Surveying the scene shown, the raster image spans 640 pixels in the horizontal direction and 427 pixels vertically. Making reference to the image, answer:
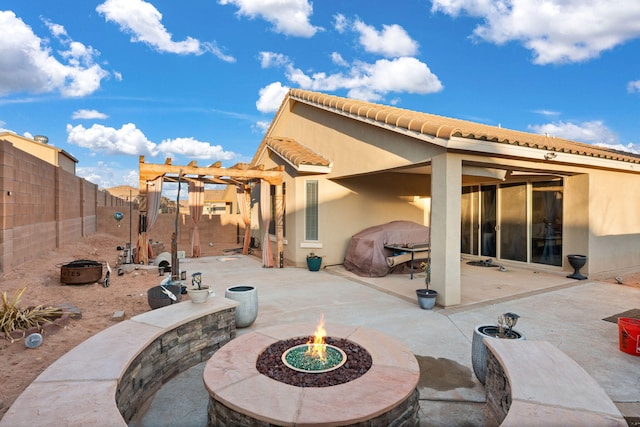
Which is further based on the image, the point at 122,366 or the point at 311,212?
the point at 311,212

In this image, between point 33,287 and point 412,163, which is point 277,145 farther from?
point 33,287

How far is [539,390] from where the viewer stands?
2617mm

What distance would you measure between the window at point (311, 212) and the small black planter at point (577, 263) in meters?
6.95

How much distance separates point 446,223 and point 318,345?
3.91m

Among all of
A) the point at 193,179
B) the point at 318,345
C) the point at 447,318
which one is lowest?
the point at 447,318

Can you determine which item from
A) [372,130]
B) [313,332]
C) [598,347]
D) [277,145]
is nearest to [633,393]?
[598,347]

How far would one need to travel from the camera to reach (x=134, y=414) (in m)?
3.20

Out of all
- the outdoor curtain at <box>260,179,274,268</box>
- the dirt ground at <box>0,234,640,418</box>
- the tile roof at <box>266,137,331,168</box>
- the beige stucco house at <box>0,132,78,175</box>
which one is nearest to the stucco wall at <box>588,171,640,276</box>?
the dirt ground at <box>0,234,640,418</box>

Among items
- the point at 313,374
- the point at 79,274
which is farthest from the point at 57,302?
the point at 313,374

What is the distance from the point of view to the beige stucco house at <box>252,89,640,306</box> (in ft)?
21.9

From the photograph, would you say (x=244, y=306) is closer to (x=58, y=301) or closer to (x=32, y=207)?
(x=58, y=301)

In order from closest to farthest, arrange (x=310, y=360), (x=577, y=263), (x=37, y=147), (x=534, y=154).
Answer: (x=310, y=360) < (x=534, y=154) < (x=577, y=263) < (x=37, y=147)

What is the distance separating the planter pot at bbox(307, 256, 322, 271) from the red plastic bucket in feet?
23.4

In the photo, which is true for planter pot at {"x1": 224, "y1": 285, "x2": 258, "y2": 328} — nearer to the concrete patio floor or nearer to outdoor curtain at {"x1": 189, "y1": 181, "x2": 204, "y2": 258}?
the concrete patio floor
